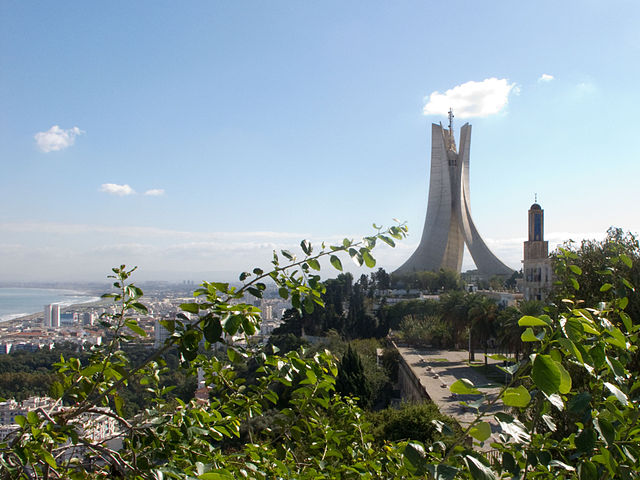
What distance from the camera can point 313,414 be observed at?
1.84 metres

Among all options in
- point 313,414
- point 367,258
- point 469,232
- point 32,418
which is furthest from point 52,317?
point 367,258

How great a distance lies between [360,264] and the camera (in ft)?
4.54

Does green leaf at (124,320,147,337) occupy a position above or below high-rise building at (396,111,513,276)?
below

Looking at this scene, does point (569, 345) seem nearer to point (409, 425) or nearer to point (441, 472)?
point (441, 472)

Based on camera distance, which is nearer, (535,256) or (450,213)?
(535,256)

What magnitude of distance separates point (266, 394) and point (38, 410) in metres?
0.76

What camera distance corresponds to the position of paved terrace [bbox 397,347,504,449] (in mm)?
10466

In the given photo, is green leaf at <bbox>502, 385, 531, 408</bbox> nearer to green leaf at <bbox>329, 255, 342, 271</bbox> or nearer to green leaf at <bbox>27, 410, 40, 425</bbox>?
green leaf at <bbox>329, 255, 342, 271</bbox>

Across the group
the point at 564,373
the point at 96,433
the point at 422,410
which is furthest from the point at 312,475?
the point at 422,410

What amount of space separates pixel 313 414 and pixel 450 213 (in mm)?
38978

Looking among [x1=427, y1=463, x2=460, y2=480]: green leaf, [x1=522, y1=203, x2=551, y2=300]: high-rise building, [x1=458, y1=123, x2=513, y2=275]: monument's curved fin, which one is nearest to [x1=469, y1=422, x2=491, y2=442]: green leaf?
[x1=427, y1=463, x2=460, y2=480]: green leaf

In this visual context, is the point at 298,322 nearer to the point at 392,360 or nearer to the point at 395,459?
the point at 392,360

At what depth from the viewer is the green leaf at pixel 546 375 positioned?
73 cm

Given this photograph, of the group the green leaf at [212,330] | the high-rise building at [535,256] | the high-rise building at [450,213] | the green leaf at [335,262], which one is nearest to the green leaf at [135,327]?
the green leaf at [212,330]
